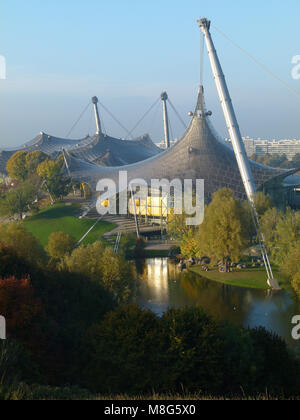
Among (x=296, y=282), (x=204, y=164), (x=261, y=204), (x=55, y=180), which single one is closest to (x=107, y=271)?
(x=296, y=282)

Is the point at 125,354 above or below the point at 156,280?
above

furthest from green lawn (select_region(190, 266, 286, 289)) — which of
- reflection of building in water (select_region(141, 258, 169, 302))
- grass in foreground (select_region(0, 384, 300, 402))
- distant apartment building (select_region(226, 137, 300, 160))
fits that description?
distant apartment building (select_region(226, 137, 300, 160))

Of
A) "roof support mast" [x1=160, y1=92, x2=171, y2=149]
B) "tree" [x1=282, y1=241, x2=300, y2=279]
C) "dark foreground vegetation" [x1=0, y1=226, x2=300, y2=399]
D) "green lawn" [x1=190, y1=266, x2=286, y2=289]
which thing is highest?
"roof support mast" [x1=160, y1=92, x2=171, y2=149]

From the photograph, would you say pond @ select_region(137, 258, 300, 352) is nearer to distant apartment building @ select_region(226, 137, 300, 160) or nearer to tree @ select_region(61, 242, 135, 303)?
tree @ select_region(61, 242, 135, 303)

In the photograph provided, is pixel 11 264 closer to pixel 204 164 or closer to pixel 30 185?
pixel 204 164

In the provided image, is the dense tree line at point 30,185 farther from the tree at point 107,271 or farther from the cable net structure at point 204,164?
the tree at point 107,271
